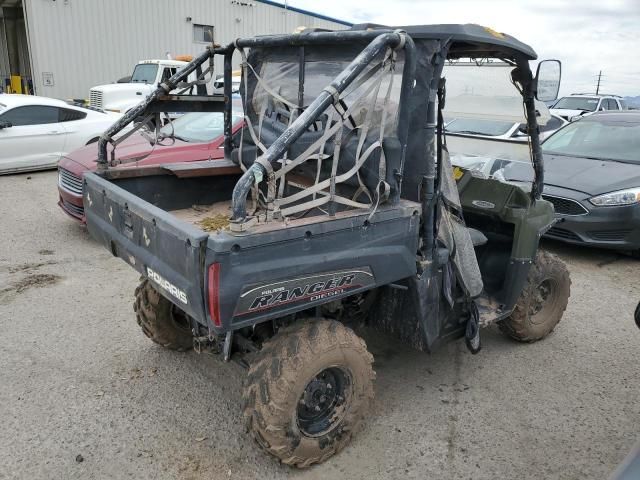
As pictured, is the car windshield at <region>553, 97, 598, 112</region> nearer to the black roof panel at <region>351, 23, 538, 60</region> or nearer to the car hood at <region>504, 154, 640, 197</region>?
the car hood at <region>504, 154, 640, 197</region>

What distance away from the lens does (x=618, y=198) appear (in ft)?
20.6

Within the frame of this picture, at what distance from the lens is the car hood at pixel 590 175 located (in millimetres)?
6390

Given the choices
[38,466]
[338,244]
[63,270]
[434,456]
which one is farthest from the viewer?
[63,270]

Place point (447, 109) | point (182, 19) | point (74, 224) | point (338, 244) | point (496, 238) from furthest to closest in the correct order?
point (182, 19) < point (74, 224) < point (496, 238) < point (447, 109) < point (338, 244)

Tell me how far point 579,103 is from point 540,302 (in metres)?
17.2

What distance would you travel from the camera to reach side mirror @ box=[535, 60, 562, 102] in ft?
11.6

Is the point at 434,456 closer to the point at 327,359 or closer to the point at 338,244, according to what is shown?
the point at 327,359

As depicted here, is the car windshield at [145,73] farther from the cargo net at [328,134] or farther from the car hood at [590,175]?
the cargo net at [328,134]

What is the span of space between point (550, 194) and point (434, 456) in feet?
14.7

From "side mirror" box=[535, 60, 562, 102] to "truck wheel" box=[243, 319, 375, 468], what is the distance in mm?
2119

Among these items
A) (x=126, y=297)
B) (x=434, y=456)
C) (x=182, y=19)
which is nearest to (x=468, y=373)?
(x=434, y=456)

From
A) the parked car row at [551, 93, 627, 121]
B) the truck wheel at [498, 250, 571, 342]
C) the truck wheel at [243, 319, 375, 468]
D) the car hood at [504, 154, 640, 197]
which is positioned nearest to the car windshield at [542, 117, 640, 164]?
the car hood at [504, 154, 640, 197]

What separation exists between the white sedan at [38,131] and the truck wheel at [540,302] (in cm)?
827

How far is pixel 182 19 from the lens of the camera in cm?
2122
